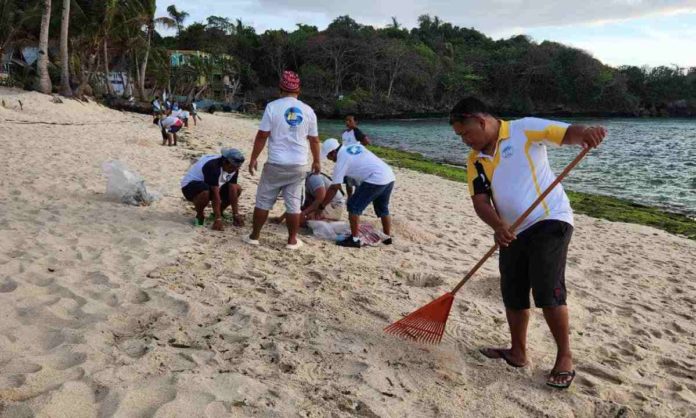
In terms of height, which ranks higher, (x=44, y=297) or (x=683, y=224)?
(x=44, y=297)

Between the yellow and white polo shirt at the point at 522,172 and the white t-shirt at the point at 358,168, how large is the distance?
262 centimetres

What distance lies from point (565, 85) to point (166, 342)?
263 feet

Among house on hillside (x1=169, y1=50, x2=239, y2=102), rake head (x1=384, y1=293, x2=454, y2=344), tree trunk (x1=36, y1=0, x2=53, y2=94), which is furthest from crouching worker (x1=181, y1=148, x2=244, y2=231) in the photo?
house on hillside (x1=169, y1=50, x2=239, y2=102)

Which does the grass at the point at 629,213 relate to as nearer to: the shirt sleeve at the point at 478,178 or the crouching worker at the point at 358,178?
the crouching worker at the point at 358,178

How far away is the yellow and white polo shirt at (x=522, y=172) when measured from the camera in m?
2.71

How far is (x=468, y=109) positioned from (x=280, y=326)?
5.87 feet

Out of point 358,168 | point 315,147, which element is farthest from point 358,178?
point 315,147

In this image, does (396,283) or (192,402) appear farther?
(396,283)

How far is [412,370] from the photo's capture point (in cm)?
290

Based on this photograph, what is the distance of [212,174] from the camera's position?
18.1 ft

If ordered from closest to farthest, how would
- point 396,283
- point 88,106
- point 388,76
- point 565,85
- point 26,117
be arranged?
point 396,283 → point 26,117 → point 88,106 → point 388,76 → point 565,85

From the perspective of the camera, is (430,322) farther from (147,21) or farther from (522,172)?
(147,21)

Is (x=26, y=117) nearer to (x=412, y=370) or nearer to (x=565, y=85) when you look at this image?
(x=412, y=370)

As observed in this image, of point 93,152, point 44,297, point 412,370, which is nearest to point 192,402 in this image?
point 412,370
